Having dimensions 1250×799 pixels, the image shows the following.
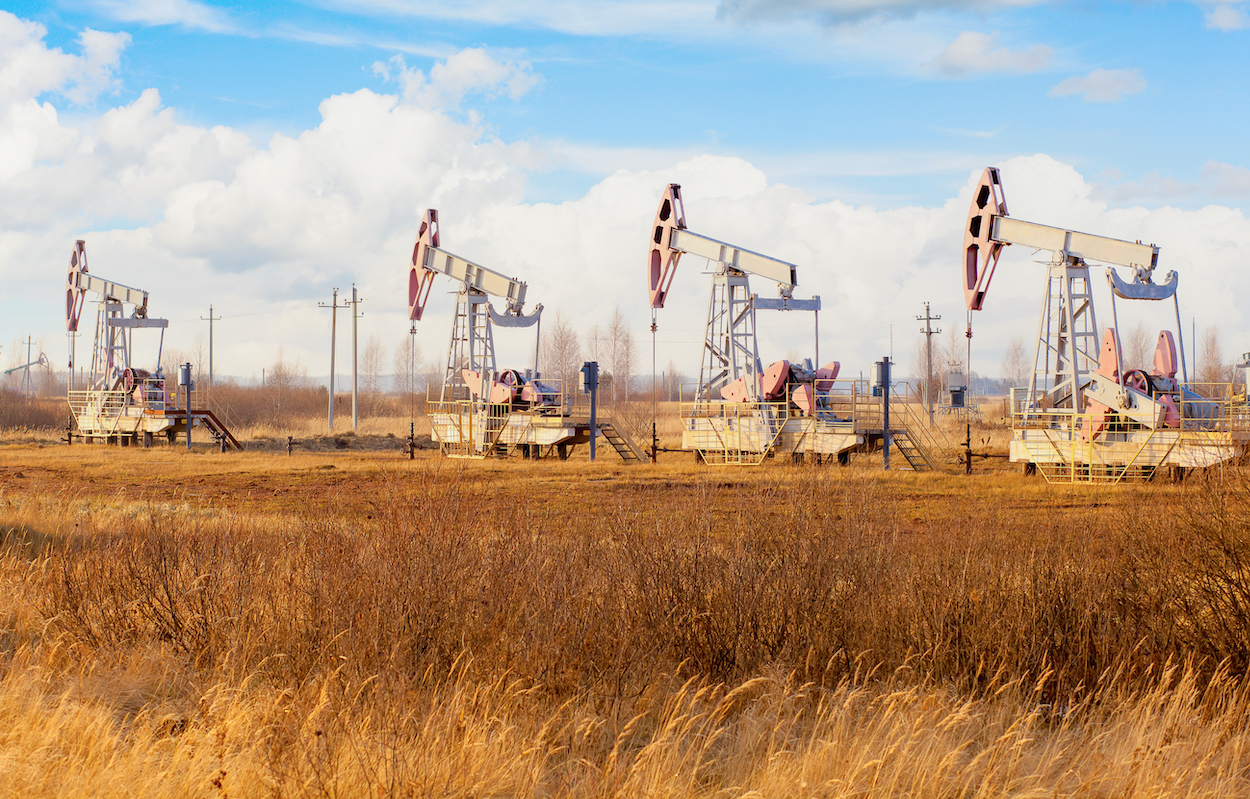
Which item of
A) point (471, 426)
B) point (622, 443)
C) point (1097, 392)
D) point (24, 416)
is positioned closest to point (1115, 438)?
point (1097, 392)

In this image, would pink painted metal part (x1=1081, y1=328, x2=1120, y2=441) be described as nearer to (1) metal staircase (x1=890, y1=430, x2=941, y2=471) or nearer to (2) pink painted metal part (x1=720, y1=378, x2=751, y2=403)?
(1) metal staircase (x1=890, y1=430, x2=941, y2=471)

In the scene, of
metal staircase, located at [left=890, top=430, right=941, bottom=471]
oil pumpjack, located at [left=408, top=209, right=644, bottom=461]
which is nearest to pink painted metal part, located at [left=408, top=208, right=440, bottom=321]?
oil pumpjack, located at [left=408, top=209, right=644, bottom=461]

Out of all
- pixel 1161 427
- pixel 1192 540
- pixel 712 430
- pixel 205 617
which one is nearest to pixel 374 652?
pixel 205 617

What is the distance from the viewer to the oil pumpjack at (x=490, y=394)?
33156 millimetres

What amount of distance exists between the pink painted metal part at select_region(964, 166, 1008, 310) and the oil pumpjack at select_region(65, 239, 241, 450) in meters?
28.9

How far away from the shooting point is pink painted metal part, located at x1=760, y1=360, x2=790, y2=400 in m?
28.9

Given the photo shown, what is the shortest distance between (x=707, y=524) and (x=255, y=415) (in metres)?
67.4

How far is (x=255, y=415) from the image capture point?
7000 centimetres

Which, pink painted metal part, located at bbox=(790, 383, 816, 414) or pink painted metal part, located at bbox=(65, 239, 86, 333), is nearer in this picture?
pink painted metal part, located at bbox=(790, 383, 816, 414)

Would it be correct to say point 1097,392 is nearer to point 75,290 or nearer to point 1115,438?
point 1115,438

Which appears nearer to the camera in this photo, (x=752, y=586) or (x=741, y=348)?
(x=752, y=586)

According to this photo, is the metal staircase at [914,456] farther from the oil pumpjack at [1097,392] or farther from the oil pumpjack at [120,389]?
the oil pumpjack at [120,389]

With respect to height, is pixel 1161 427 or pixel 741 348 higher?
pixel 741 348

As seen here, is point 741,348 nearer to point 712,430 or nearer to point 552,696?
point 712,430
